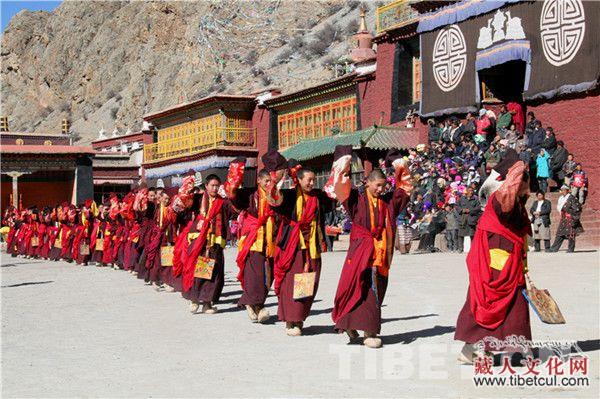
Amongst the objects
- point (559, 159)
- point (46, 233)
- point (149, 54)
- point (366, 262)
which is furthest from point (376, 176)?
point (149, 54)

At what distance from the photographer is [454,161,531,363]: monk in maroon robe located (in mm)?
7566

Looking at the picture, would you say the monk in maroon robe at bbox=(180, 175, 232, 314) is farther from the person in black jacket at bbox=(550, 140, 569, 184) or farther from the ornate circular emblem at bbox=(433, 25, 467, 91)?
the ornate circular emblem at bbox=(433, 25, 467, 91)

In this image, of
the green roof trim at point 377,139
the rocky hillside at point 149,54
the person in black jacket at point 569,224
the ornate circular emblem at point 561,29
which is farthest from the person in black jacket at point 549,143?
the rocky hillside at point 149,54

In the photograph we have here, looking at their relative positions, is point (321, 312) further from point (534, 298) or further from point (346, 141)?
A: point (346, 141)

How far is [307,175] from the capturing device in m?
10.1

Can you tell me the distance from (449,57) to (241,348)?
21.0m

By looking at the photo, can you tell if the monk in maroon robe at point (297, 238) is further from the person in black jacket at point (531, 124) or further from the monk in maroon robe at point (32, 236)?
the monk in maroon robe at point (32, 236)

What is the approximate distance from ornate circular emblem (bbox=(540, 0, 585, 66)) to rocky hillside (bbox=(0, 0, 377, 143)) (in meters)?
28.5

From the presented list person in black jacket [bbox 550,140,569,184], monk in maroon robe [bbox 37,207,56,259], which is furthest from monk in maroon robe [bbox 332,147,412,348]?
monk in maroon robe [bbox 37,207,56,259]

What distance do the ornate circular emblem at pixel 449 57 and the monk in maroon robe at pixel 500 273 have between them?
68.5ft

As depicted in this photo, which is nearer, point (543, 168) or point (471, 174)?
point (543, 168)

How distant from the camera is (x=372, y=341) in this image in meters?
8.79

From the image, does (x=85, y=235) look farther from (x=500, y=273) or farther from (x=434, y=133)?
(x=500, y=273)

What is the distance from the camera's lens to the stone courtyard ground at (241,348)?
7117 mm
